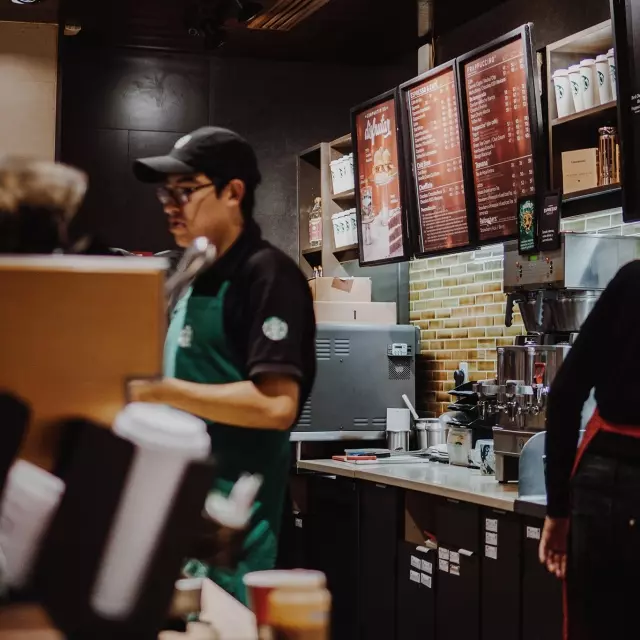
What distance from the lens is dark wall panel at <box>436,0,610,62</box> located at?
4.87 metres

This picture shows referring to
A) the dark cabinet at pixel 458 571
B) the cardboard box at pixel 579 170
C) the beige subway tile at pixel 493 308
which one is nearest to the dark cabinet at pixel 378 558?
the dark cabinet at pixel 458 571

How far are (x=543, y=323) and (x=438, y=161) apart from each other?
4.73ft

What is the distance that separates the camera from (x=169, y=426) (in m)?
1.08

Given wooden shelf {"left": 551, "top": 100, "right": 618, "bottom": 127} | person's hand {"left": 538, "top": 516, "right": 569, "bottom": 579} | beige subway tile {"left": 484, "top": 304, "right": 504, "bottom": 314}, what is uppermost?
wooden shelf {"left": 551, "top": 100, "right": 618, "bottom": 127}

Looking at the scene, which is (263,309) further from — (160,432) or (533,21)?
(533,21)

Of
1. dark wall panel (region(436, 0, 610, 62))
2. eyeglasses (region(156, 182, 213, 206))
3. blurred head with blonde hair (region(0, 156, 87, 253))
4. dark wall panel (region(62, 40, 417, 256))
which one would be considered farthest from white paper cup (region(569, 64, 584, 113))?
blurred head with blonde hair (region(0, 156, 87, 253))

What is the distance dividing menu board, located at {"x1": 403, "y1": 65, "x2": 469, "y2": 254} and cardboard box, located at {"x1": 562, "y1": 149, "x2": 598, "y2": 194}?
73 centimetres

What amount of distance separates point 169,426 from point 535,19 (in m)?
4.64

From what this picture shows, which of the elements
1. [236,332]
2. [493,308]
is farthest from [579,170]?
[236,332]

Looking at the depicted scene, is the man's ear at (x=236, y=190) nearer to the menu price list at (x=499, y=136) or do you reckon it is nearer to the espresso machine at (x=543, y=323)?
the espresso machine at (x=543, y=323)

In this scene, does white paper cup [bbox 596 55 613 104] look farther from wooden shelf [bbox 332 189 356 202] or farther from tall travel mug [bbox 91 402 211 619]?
tall travel mug [bbox 91 402 211 619]

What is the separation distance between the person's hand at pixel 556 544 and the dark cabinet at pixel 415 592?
138cm

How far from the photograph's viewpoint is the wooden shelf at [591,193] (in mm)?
4297

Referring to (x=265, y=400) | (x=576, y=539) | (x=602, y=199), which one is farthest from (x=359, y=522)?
(x=265, y=400)
